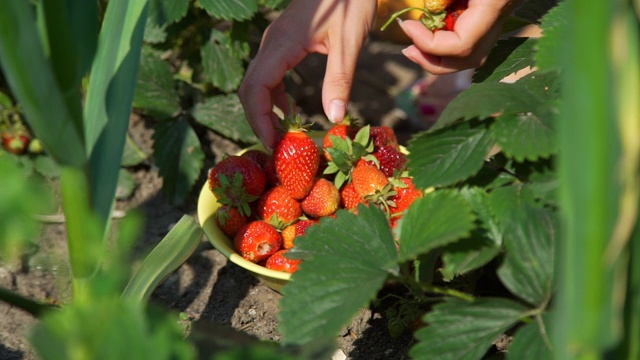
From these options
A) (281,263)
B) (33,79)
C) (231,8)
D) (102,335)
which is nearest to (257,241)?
(281,263)

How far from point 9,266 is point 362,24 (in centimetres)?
70

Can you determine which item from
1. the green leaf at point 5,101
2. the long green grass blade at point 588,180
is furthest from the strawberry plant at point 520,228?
the green leaf at point 5,101

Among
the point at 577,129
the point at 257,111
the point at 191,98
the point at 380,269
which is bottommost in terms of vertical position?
the point at 191,98

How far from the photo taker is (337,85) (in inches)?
48.6

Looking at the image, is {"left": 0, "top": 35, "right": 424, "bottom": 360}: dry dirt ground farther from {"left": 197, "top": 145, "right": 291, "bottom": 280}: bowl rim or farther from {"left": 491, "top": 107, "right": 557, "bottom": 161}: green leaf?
{"left": 491, "top": 107, "right": 557, "bottom": 161}: green leaf

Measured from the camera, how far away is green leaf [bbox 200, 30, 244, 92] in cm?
156

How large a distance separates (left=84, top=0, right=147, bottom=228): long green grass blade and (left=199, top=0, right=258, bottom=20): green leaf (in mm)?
591

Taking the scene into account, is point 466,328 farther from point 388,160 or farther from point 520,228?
point 388,160

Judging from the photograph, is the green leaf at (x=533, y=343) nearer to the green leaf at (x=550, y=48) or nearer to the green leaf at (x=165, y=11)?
the green leaf at (x=550, y=48)

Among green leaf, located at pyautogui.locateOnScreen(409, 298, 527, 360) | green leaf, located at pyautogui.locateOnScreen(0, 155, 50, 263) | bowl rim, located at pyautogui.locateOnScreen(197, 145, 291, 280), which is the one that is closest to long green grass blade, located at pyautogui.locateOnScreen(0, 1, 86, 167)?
green leaf, located at pyautogui.locateOnScreen(0, 155, 50, 263)

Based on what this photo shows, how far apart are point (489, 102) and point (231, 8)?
0.73 metres

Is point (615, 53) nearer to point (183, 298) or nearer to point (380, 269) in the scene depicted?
point (380, 269)

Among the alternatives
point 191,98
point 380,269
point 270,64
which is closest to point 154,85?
point 191,98

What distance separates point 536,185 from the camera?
2.77 ft
